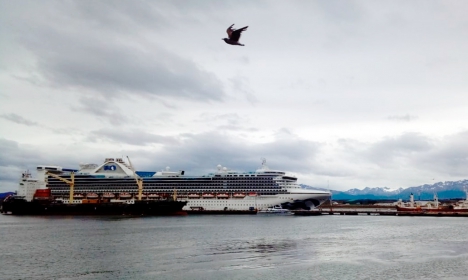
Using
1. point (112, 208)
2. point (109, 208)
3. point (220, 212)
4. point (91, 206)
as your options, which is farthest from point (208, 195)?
point (91, 206)

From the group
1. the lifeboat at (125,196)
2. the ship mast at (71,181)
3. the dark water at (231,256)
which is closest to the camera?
the dark water at (231,256)

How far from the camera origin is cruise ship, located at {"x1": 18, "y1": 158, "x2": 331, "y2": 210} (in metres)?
94.3

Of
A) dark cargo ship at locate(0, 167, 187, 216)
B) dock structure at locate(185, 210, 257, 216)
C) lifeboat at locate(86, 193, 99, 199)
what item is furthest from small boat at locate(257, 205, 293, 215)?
lifeboat at locate(86, 193, 99, 199)

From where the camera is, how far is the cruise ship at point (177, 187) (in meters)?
94.3

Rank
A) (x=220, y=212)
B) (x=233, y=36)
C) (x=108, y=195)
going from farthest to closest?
(x=108, y=195) → (x=220, y=212) → (x=233, y=36)

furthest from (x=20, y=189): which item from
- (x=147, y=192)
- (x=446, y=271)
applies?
(x=446, y=271)

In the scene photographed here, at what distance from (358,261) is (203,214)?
65.2m

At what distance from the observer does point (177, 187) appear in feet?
338

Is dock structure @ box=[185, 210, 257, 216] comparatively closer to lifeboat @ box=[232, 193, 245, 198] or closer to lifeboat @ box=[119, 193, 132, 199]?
lifeboat @ box=[232, 193, 245, 198]

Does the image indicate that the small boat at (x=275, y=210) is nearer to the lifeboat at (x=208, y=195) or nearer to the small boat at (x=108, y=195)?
the lifeboat at (x=208, y=195)

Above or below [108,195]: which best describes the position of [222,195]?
below

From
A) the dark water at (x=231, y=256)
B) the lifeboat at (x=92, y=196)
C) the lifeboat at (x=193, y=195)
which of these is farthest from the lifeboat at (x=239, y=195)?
the dark water at (x=231, y=256)

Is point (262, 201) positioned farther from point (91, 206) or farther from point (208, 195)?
point (91, 206)

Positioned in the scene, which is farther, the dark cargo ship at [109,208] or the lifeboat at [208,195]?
the lifeboat at [208,195]
